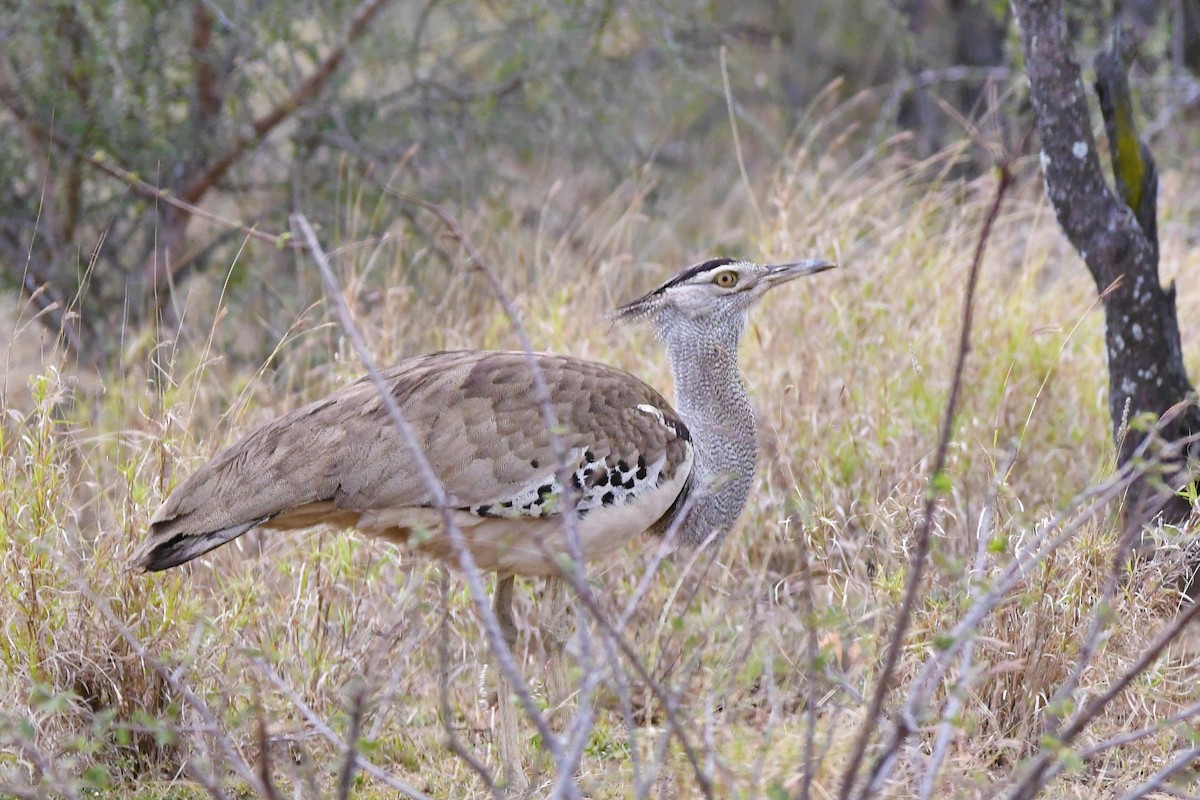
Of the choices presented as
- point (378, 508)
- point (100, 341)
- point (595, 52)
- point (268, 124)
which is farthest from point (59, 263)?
point (378, 508)

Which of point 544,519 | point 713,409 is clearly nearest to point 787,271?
point 713,409

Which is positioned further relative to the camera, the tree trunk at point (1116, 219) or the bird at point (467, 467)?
the tree trunk at point (1116, 219)

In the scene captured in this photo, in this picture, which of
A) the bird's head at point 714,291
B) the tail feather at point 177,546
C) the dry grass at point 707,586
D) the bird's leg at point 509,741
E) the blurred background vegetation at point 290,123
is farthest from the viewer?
the blurred background vegetation at point 290,123

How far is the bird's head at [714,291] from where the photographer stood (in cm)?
344

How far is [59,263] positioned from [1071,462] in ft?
11.7

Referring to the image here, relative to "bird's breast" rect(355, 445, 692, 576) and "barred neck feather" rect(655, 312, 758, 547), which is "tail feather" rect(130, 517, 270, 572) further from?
"barred neck feather" rect(655, 312, 758, 547)

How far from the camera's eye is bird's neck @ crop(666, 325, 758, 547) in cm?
334

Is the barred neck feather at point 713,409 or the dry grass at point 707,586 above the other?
the barred neck feather at point 713,409

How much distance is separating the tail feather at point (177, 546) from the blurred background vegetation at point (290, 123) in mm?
1925

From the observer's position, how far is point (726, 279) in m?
3.45

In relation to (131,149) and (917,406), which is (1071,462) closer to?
(917,406)

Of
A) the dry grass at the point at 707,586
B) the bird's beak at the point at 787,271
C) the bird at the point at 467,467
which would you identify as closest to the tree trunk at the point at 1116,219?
the dry grass at the point at 707,586

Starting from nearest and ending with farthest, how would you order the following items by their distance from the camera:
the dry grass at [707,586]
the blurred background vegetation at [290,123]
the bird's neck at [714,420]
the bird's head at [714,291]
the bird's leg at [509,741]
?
the dry grass at [707,586]
the bird's leg at [509,741]
the bird's neck at [714,420]
the bird's head at [714,291]
the blurred background vegetation at [290,123]

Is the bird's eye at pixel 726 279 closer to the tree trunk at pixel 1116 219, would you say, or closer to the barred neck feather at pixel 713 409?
the barred neck feather at pixel 713 409
